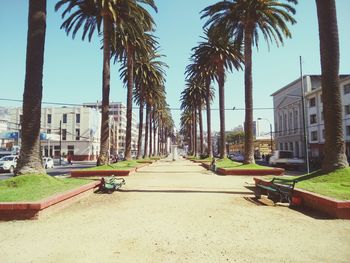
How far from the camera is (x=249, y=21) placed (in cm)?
2509

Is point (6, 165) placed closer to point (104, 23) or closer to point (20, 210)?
point (104, 23)

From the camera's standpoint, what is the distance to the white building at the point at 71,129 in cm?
7800

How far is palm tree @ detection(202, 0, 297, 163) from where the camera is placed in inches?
963

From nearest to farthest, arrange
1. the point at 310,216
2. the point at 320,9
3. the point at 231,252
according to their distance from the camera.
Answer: the point at 231,252
the point at 310,216
the point at 320,9

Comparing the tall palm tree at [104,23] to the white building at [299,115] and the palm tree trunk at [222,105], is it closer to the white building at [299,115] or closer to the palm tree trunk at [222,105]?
the palm tree trunk at [222,105]

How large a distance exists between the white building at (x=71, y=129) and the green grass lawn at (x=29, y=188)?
67.8 m

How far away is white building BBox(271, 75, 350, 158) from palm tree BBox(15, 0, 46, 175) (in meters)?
45.1

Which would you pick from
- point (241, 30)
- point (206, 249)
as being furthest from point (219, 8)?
point (206, 249)

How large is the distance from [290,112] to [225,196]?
68.1 meters

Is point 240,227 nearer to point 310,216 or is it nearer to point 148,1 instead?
point 310,216

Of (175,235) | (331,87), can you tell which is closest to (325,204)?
(175,235)

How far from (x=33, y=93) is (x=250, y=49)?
17.6 m

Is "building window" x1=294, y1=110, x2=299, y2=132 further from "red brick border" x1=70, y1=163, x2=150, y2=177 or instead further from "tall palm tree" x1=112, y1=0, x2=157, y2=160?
"red brick border" x1=70, y1=163, x2=150, y2=177

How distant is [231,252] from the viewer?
554 cm
